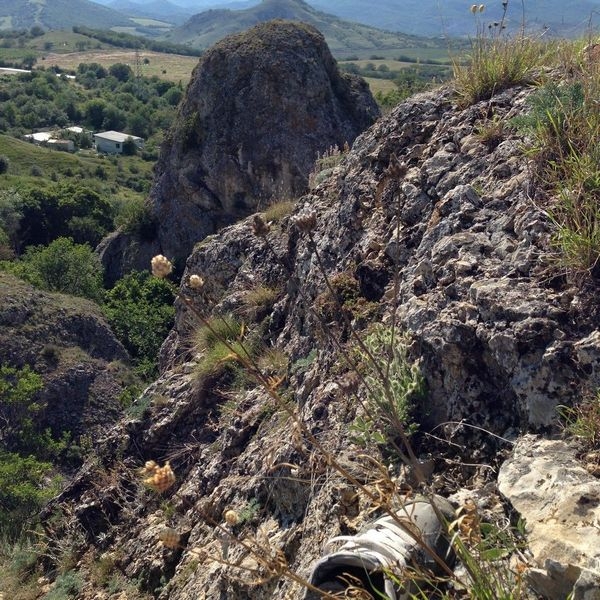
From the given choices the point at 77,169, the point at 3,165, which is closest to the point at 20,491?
the point at 3,165

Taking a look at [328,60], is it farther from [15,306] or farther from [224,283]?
[224,283]

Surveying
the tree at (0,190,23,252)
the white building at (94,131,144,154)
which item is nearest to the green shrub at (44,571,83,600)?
the tree at (0,190,23,252)

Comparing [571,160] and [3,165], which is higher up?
[571,160]

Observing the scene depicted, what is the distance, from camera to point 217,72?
80.9 feet

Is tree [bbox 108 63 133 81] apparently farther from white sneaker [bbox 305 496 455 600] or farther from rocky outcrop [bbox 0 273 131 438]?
white sneaker [bbox 305 496 455 600]

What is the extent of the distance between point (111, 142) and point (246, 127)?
52613 millimetres

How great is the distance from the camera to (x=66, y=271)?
25094 millimetres

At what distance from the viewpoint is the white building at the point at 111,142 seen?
70750 millimetres

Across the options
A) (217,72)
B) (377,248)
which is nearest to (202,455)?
(377,248)

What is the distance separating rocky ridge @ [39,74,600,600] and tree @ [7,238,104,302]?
17372 mm

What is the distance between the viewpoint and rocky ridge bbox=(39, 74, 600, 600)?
3617 mm

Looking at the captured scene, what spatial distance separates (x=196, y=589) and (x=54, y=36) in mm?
207449

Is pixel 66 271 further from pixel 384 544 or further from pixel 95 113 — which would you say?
pixel 95 113

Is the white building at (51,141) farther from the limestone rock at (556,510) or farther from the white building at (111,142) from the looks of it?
the limestone rock at (556,510)
